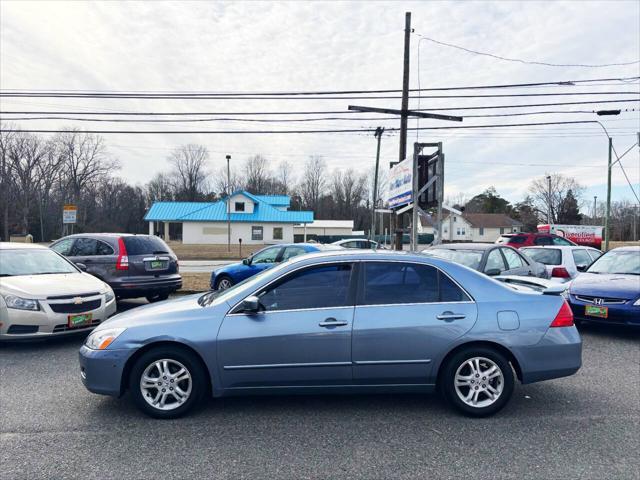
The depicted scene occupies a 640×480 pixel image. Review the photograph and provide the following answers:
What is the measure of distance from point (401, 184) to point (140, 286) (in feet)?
25.0

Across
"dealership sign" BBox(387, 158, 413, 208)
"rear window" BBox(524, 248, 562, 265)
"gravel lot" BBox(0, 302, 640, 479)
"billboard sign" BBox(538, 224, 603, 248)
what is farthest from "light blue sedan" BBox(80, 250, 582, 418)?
"billboard sign" BBox(538, 224, 603, 248)

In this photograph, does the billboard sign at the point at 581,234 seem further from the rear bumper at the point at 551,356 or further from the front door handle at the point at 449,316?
the front door handle at the point at 449,316

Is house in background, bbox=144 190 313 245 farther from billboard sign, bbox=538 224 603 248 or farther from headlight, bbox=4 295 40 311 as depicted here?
headlight, bbox=4 295 40 311

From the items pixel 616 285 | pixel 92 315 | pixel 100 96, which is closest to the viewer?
pixel 92 315

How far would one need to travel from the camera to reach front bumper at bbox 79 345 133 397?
12.2ft

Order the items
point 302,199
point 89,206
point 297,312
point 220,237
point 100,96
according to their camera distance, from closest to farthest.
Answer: point 297,312, point 100,96, point 220,237, point 89,206, point 302,199

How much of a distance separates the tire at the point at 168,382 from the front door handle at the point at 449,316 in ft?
7.12

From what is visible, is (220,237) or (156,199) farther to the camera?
(156,199)

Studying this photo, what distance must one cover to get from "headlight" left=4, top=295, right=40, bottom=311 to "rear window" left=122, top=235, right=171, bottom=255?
2.84m

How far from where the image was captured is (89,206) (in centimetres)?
7019

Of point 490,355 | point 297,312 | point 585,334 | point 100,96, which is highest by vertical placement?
point 100,96

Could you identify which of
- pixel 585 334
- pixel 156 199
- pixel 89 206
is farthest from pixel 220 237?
pixel 585 334

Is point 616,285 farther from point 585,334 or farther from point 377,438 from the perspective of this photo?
point 377,438

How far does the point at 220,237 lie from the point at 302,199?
116 feet
